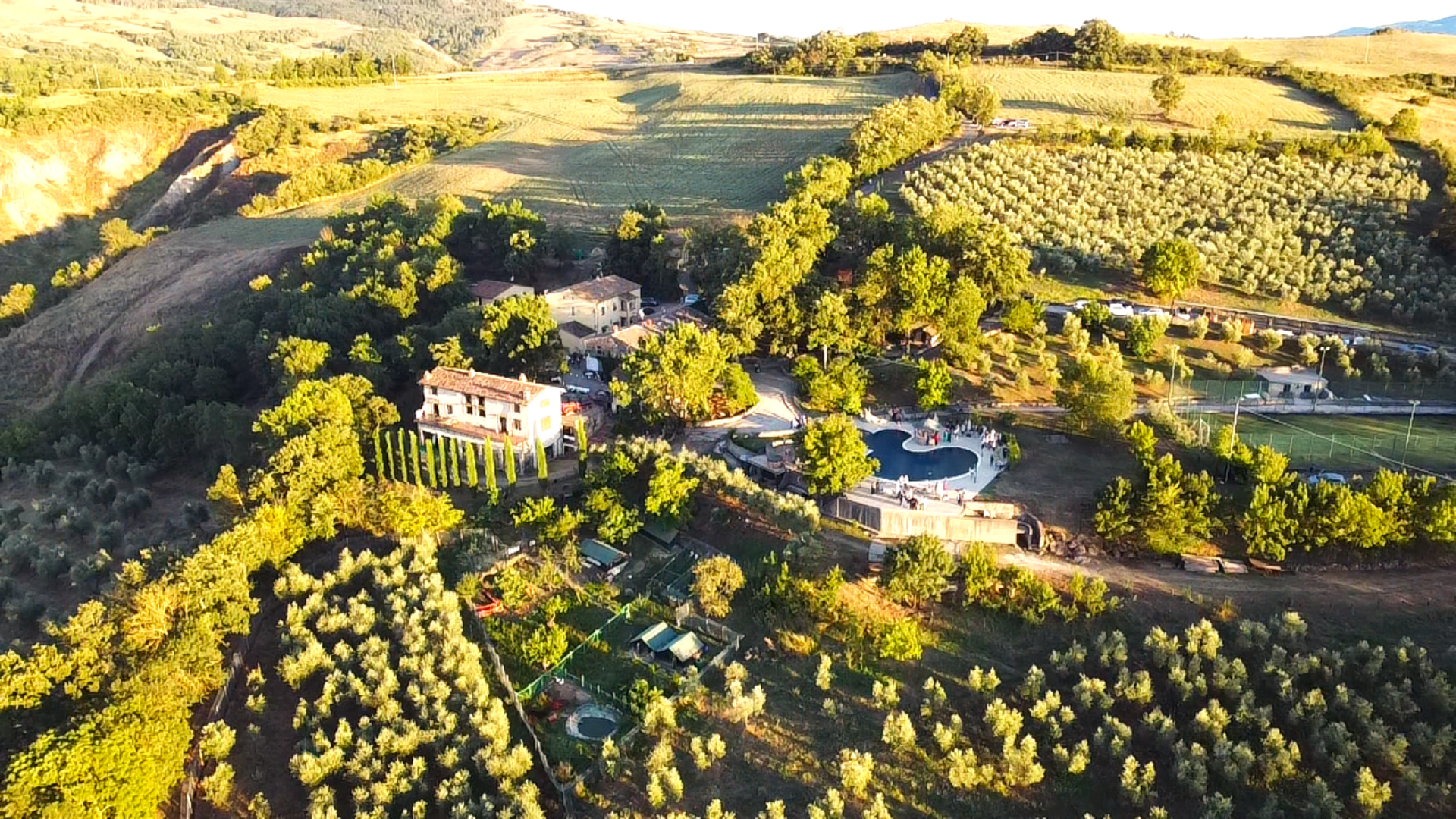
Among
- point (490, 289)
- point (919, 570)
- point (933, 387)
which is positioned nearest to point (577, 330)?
point (490, 289)

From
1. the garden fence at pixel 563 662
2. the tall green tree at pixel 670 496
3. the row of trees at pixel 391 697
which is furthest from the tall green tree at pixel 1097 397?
the row of trees at pixel 391 697

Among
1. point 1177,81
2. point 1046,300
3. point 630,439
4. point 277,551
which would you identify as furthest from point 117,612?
point 1177,81

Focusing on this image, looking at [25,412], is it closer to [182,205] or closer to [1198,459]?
[182,205]

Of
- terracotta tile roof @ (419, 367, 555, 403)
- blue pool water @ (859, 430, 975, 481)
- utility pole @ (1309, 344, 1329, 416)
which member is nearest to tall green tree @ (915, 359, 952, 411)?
blue pool water @ (859, 430, 975, 481)

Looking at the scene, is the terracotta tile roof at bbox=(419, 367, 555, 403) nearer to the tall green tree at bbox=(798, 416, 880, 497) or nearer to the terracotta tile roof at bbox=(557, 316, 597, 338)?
the terracotta tile roof at bbox=(557, 316, 597, 338)

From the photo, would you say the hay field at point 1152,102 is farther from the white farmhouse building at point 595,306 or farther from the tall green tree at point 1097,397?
the tall green tree at point 1097,397

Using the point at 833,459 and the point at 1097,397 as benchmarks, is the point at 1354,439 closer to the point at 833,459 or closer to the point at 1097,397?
the point at 1097,397
